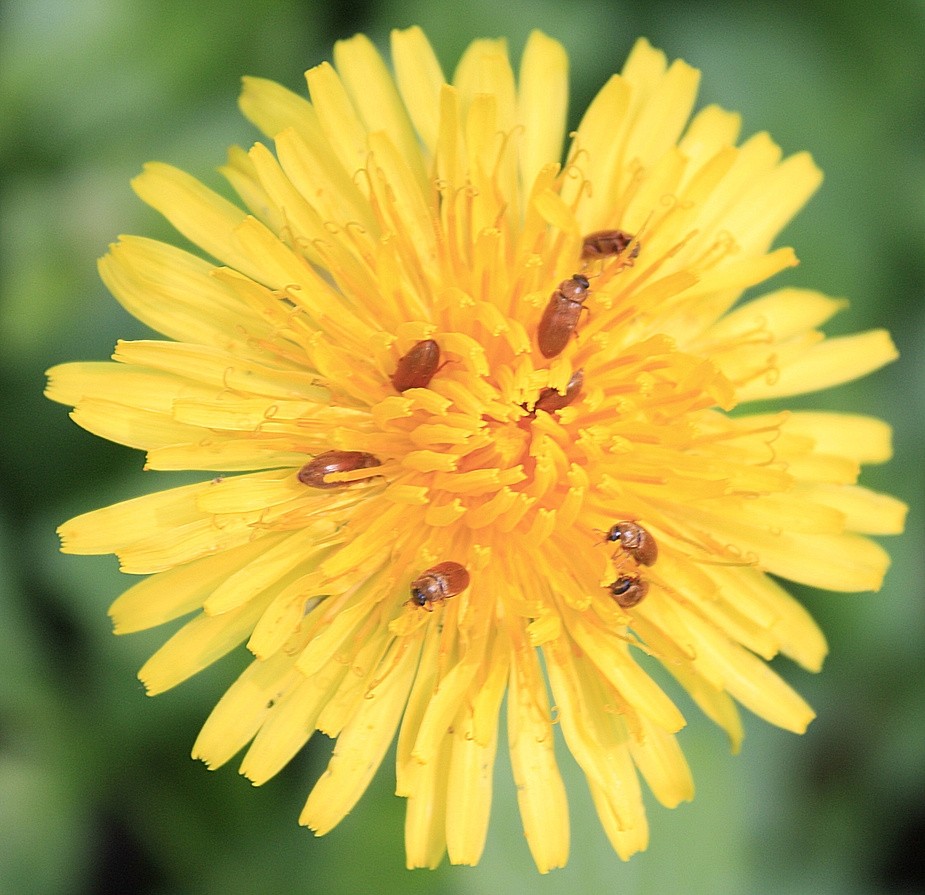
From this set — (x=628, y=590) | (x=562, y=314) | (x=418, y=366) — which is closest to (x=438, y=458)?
(x=418, y=366)

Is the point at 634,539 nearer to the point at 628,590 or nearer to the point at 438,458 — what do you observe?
the point at 628,590

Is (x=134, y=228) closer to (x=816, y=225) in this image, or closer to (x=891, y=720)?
(x=816, y=225)

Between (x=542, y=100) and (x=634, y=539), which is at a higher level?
(x=542, y=100)

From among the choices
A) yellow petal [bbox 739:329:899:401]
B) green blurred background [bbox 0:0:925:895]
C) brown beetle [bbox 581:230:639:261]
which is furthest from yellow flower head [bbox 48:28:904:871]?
green blurred background [bbox 0:0:925:895]

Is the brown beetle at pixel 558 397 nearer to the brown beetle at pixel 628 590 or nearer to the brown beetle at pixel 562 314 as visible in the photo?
the brown beetle at pixel 562 314

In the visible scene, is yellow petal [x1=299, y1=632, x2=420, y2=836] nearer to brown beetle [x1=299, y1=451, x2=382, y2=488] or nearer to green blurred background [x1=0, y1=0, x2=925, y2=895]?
brown beetle [x1=299, y1=451, x2=382, y2=488]

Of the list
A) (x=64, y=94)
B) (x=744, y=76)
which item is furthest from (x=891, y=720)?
(x=64, y=94)


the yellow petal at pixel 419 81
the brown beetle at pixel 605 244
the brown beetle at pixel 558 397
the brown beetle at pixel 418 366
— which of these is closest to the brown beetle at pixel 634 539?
the brown beetle at pixel 558 397
